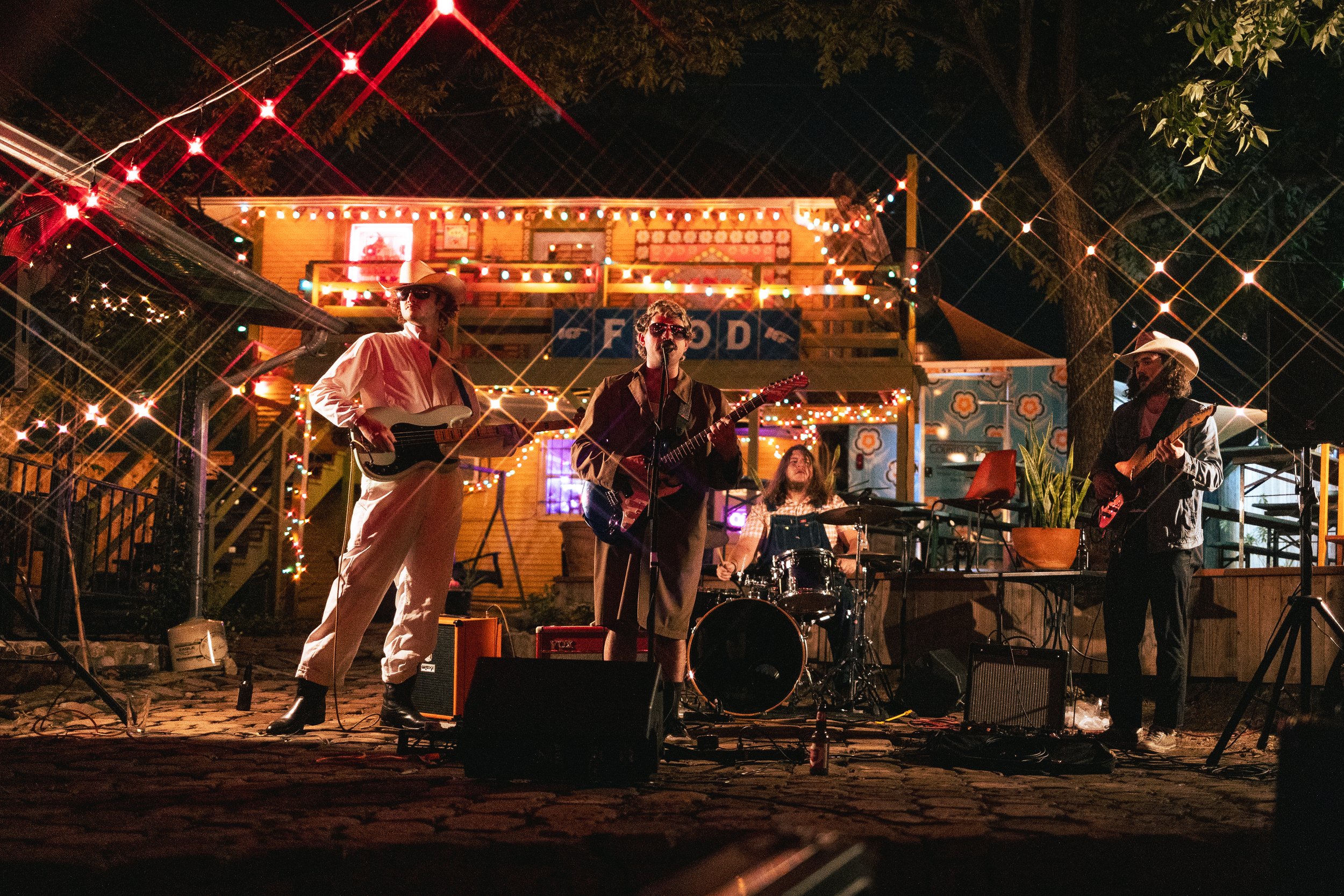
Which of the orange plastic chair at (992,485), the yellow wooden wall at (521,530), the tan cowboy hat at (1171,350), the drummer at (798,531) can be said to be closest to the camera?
the tan cowboy hat at (1171,350)

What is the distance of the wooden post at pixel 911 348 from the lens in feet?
42.6

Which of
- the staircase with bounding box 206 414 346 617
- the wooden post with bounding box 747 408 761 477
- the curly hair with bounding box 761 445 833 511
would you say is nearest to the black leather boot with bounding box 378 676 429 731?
the curly hair with bounding box 761 445 833 511

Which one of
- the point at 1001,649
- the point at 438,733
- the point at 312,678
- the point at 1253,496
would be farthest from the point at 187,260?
the point at 1253,496

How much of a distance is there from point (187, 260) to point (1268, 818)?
8.06m

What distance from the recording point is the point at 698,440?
4605 mm

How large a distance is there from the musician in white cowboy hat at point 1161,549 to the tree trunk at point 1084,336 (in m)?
3.86

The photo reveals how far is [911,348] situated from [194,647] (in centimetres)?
927

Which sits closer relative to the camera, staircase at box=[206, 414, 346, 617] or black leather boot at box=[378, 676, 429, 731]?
black leather boot at box=[378, 676, 429, 731]

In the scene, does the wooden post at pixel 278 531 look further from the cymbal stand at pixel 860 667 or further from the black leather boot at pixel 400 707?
the black leather boot at pixel 400 707

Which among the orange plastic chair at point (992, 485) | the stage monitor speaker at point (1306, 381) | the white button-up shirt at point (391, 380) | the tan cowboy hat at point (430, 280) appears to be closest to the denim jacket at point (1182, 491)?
the stage monitor speaker at point (1306, 381)

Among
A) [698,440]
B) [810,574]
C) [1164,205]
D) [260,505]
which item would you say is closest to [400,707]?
[698,440]

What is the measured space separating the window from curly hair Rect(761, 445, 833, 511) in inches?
333

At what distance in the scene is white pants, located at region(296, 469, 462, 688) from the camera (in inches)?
181

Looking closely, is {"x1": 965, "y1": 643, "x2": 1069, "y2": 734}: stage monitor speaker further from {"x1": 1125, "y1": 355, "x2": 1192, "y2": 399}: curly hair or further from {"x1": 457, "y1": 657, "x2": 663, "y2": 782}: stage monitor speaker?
{"x1": 457, "y1": 657, "x2": 663, "y2": 782}: stage monitor speaker
